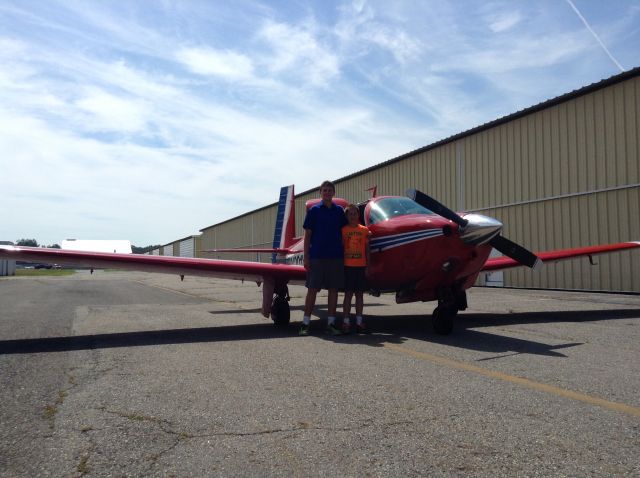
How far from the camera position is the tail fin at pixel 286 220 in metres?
13.2

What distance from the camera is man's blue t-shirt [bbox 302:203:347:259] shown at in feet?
21.0

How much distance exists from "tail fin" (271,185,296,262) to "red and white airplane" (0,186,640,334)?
223 inches

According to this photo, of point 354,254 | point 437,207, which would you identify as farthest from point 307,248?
point 437,207

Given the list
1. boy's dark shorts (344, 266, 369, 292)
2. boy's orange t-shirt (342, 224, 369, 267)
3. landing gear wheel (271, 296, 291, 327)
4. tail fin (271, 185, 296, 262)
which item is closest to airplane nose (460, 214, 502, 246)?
boy's orange t-shirt (342, 224, 369, 267)

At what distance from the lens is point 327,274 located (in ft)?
21.0

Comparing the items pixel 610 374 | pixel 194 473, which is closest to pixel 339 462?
pixel 194 473

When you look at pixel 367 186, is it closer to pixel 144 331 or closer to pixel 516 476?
pixel 144 331

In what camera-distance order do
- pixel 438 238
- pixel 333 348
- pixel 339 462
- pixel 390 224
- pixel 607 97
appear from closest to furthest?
pixel 339 462, pixel 333 348, pixel 438 238, pixel 390 224, pixel 607 97

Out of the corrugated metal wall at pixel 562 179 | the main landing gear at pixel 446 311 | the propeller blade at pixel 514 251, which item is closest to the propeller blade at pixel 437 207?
the propeller blade at pixel 514 251

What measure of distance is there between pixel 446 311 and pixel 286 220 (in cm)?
779

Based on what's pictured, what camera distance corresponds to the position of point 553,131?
15922mm

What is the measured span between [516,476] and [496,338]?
4093 mm

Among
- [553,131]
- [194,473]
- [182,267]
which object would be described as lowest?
[194,473]

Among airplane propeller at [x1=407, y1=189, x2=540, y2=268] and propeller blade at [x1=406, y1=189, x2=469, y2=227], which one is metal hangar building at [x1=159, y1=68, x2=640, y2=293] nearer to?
airplane propeller at [x1=407, y1=189, x2=540, y2=268]
